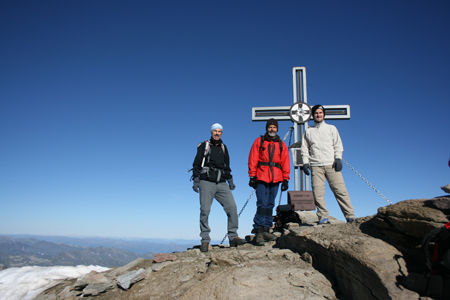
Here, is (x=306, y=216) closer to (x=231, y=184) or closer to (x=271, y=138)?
(x=231, y=184)

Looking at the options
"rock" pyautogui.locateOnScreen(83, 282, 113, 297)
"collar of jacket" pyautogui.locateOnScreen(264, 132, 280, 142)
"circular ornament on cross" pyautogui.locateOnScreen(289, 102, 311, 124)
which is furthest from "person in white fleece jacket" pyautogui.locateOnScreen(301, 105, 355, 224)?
"rock" pyautogui.locateOnScreen(83, 282, 113, 297)

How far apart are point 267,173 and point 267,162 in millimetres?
276

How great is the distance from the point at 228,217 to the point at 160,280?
228cm

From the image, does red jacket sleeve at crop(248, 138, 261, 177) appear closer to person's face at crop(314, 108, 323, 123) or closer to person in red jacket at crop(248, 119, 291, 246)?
person in red jacket at crop(248, 119, 291, 246)

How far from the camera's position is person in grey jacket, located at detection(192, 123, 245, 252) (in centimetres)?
662

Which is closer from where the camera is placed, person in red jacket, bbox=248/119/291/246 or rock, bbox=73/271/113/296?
rock, bbox=73/271/113/296

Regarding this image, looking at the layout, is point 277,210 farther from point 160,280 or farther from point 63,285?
point 63,285

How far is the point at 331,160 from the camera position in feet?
21.2

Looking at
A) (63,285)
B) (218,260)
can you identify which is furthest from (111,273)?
(218,260)

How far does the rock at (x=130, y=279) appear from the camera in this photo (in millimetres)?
5195

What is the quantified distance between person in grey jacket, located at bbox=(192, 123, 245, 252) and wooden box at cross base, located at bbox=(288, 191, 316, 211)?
8.17ft

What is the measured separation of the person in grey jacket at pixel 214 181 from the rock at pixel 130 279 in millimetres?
1666

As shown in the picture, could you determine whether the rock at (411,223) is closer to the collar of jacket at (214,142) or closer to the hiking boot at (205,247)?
the hiking boot at (205,247)

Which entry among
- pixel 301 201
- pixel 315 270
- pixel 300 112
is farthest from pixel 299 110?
pixel 315 270
